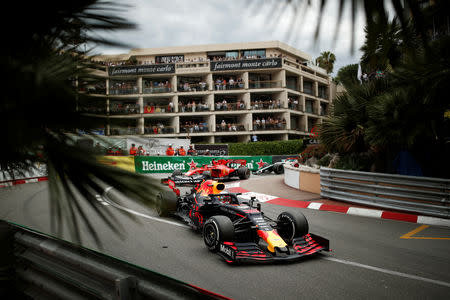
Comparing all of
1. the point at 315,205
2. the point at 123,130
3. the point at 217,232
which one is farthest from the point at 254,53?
the point at 123,130

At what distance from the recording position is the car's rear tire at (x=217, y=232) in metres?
5.06

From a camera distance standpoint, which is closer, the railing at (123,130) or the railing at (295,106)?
the railing at (123,130)

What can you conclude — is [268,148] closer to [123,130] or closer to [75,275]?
[75,275]

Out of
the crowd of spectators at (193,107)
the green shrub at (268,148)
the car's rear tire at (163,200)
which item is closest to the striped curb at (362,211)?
the car's rear tire at (163,200)


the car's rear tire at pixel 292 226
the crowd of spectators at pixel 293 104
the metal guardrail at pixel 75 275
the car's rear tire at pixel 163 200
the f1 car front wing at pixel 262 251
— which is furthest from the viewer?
the crowd of spectators at pixel 293 104

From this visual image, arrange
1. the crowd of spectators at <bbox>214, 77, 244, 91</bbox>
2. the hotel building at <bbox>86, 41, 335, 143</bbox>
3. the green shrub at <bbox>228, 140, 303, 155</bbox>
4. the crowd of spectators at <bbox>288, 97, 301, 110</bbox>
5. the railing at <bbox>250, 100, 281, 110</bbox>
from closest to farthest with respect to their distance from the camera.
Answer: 1. the green shrub at <bbox>228, 140, 303, 155</bbox>
2. the hotel building at <bbox>86, 41, 335, 143</bbox>
3. the crowd of spectators at <bbox>214, 77, 244, 91</bbox>
4. the railing at <bbox>250, 100, 281, 110</bbox>
5. the crowd of spectators at <bbox>288, 97, 301, 110</bbox>

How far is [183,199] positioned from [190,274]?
3544mm

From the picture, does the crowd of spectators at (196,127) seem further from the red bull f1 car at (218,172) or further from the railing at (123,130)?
the railing at (123,130)

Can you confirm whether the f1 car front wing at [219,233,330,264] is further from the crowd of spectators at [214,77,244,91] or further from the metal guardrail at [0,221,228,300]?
the crowd of spectators at [214,77,244,91]

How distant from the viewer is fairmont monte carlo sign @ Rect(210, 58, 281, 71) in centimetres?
3688

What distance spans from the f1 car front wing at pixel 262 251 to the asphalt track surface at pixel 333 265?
0.12 metres

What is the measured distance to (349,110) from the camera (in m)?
9.51

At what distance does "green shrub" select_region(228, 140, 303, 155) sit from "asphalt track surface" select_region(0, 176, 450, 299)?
2466cm

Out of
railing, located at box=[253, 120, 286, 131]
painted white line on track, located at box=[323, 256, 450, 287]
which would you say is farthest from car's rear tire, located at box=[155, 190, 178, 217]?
railing, located at box=[253, 120, 286, 131]
